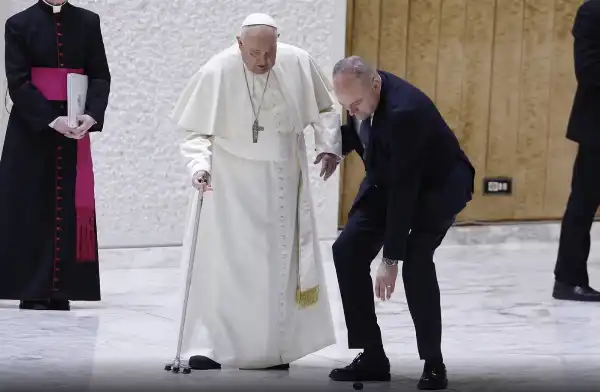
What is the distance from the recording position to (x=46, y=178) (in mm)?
7090

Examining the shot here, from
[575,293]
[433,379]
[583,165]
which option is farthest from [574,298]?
[433,379]

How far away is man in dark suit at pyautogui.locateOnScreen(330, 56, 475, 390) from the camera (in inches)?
212

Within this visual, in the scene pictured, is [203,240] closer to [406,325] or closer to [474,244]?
[406,325]

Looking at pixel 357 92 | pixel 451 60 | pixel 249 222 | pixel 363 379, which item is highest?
pixel 451 60

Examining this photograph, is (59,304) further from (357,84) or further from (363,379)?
(357,84)

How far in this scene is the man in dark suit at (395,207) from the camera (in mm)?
5395

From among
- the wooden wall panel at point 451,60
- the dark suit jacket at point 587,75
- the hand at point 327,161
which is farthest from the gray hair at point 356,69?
the wooden wall panel at point 451,60

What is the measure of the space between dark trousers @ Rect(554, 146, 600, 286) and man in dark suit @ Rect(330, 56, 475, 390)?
6.76ft

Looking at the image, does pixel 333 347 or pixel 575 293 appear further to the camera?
pixel 575 293

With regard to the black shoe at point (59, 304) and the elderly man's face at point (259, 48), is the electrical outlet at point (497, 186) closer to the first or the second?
the black shoe at point (59, 304)

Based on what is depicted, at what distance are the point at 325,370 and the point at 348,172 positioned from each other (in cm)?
332

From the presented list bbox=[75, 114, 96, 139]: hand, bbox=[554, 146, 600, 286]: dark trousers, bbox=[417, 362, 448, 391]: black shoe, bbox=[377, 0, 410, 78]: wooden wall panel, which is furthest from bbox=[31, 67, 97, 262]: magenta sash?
bbox=[377, 0, 410, 78]: wooden wall panel

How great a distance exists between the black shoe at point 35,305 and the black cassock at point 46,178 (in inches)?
2.6

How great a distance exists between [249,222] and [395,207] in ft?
2.49
